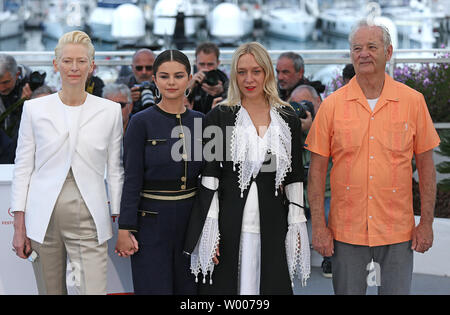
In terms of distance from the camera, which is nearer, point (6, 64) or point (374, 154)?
point (374, 154)

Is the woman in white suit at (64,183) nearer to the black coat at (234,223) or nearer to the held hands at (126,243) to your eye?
the held hands at (126,243)

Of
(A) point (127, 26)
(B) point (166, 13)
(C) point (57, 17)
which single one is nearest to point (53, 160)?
(B) point (166, 13)

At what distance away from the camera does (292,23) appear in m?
34.8

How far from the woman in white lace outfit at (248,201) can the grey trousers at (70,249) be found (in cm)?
45

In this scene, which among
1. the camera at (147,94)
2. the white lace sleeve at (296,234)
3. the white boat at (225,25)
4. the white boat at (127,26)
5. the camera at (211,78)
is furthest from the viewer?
the white boat at (225,25)

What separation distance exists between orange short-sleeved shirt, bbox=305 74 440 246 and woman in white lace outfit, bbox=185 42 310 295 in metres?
0.20

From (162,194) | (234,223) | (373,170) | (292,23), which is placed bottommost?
(234,223)

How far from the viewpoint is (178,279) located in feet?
9.84

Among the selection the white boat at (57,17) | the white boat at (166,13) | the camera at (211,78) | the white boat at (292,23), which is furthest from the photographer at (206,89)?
the white boat at (292,23)

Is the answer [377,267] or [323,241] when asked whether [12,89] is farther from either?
[377,267]

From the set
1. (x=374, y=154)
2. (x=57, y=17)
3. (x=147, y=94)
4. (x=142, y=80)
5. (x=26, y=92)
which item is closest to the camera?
(x=374, y=154)

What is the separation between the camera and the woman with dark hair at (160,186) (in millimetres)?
2904

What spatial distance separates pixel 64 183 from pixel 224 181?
728 mm
